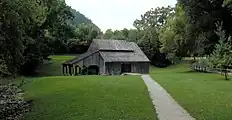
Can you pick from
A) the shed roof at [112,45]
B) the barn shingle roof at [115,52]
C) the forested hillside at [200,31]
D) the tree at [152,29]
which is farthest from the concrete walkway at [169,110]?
the tree at [152,29]

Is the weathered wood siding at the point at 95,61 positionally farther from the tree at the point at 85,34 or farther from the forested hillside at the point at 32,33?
the tree at the point at 85,34

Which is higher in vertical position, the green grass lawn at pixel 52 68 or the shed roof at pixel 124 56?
the shed roof at pixel 124 56

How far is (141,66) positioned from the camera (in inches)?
2616

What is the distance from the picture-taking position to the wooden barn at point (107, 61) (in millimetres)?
62131

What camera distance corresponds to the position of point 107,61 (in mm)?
61750

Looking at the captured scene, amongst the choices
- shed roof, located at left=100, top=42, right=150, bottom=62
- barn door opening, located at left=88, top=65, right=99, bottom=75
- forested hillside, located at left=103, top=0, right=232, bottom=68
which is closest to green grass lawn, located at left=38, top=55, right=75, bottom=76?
barn door opening, located at left=88, top=65, right=99, bottom=75

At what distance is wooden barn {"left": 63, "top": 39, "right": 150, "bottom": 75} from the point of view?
62.1 m

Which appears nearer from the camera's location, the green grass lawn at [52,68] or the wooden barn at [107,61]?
the wooden barn at [107,61]

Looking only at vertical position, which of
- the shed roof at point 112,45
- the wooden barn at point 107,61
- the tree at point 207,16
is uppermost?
the tree at point 207,16

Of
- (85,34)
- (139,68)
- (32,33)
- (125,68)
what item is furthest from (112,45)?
(85,34)

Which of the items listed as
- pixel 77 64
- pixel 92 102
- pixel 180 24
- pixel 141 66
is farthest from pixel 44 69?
pixel 92 102

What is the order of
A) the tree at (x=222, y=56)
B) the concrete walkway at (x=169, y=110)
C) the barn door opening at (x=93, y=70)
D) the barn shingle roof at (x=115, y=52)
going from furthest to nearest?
1. the barn door opening at (x=93, y=70)
2. the barn shingle roof at (x=115, y=52)
3. the tree at (x=222, y=56)
4. the concrete walkway at (x=169, y=110)

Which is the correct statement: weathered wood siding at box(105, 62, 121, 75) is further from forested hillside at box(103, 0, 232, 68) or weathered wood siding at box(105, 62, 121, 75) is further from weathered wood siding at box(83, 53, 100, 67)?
forested hillside at box(103, 0, 232, 68)

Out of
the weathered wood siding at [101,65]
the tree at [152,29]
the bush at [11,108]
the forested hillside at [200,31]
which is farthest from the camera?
the tree at [152,29]
